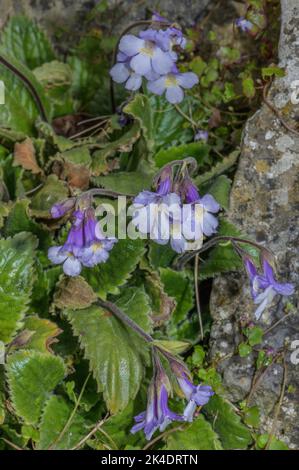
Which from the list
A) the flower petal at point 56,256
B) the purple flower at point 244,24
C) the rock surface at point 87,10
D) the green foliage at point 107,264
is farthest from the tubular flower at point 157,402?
the rock surface at point 87,10

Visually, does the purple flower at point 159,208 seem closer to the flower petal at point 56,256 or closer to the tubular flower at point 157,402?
the flower petal at point 56,256

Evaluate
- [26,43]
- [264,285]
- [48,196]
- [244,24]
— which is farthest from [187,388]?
[26,43]

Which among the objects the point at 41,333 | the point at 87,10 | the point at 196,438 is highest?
the point at 87,10

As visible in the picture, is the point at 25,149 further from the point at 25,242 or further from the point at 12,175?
the point at 25,242

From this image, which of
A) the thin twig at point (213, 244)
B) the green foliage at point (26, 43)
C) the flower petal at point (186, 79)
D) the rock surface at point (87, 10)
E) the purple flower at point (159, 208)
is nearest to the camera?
the purple flower at point (159, 208)

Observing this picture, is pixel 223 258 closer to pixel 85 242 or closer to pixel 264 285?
pixel 264 285

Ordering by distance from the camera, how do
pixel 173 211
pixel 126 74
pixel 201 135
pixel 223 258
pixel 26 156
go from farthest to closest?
1. pixel 201 135
2. pixel 26 156
3. pixel 126 74
4. pixel 223 258
5. pixel 173 211

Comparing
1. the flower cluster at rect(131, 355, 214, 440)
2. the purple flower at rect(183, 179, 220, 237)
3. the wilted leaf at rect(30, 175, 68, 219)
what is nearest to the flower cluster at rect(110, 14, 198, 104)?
the wilted leaf at rect(30, 175, 68, 219)
